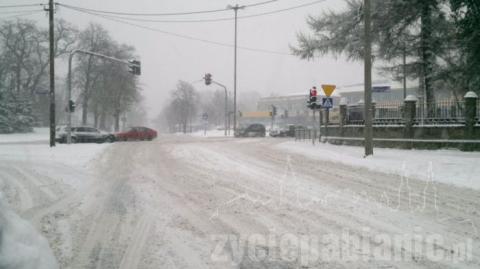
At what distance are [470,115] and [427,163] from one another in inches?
195

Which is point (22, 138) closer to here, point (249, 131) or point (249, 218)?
point (249, 131)

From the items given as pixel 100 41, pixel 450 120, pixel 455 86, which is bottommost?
pixel 450 120

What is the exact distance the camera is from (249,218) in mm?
6734

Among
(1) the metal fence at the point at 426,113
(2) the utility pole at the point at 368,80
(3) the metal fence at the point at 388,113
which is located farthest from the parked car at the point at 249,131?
(2) the utility pole at the point at 368,80

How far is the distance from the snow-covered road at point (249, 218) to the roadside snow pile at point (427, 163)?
102 cm

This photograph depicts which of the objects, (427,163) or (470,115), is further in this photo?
(470,115)

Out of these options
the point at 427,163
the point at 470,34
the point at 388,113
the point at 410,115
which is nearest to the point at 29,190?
the point at 427,163

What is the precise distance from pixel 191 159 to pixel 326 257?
1184cm

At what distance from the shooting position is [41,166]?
14539mm

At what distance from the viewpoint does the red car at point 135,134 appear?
35.7 meters

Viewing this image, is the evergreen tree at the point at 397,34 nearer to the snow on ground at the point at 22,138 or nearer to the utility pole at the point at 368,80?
the utility pole at the point at 368,80

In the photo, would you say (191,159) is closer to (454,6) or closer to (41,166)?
(41,166)

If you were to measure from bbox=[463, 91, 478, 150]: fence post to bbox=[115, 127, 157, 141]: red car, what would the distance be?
2752cm

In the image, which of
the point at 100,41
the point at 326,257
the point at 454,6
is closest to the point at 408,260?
the point at 326,257
